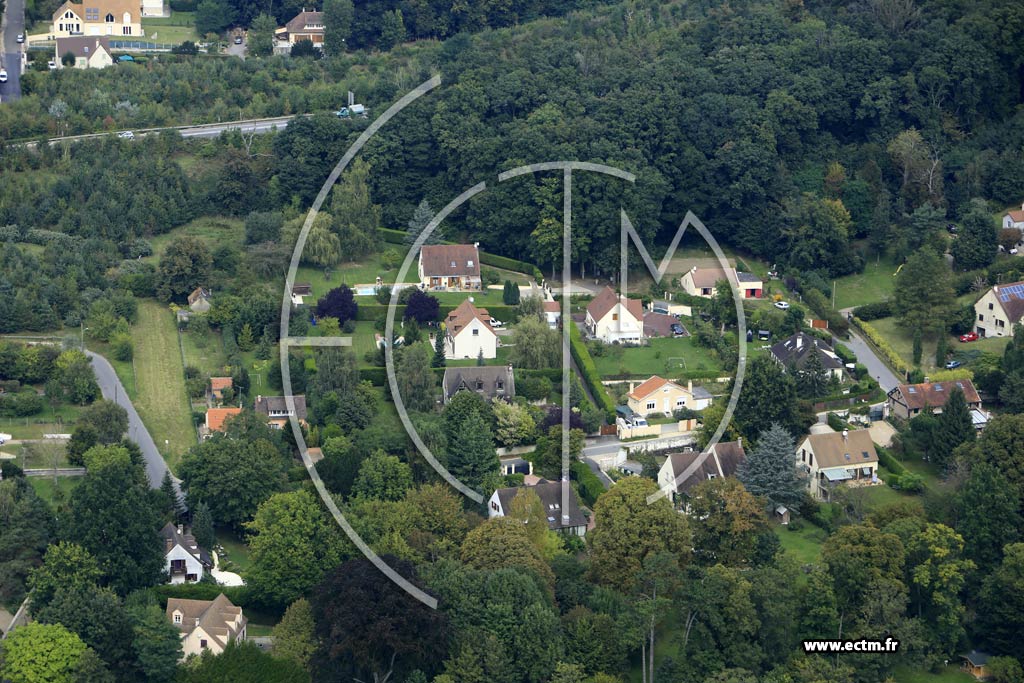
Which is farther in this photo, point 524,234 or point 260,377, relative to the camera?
point 524,234

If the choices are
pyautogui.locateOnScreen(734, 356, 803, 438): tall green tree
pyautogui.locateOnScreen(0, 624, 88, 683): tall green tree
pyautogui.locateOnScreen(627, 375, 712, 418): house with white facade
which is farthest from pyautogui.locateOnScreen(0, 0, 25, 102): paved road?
pyautogui.locateOnScreen(0, 624, 88, 683): tall green tree

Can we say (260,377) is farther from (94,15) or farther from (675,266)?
(94,15)

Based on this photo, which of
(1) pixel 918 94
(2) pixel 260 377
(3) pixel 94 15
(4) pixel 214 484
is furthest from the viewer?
(3) pixel 94 15

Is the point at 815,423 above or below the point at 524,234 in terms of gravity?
below

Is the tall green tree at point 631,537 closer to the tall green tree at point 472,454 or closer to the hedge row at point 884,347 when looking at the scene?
the tall green tree at point 472,454

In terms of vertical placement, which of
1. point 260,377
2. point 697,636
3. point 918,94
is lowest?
point 697,636

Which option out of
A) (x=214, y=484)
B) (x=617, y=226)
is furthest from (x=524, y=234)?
(x=214, y=484)

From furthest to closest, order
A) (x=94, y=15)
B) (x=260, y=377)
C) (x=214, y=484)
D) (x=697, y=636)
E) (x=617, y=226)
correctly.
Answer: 1. (x=94, y=15)
2. (x=617, y=226)
3. (x=260, y=377)
4. (x=214, y=484)
5. (x=697, y=636)

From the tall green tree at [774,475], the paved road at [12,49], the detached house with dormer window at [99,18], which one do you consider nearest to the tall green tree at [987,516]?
the tall green tree at [774,475]

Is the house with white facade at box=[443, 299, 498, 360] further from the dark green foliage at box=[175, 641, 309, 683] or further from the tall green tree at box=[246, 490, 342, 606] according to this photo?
the dark green foliage at box=[175, 641, 309, 683]
